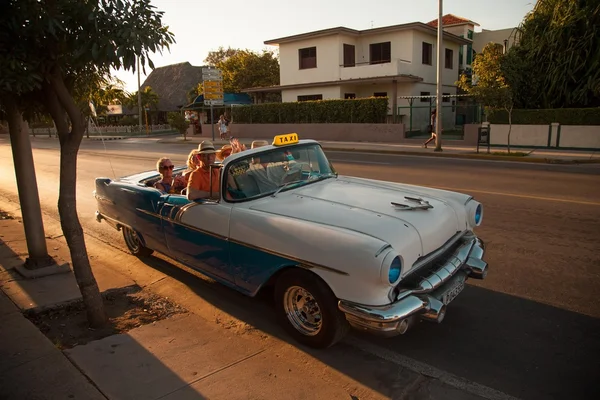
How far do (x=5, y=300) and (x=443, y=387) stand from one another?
4.23 metres

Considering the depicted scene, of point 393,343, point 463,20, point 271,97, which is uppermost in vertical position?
point 463,20

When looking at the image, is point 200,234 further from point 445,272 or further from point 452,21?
point 452,21

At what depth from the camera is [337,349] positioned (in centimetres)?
373

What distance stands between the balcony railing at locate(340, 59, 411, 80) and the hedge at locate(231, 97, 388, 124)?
3.46 metres

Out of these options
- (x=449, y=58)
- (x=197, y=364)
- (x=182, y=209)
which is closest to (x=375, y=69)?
(x=449, y=58)

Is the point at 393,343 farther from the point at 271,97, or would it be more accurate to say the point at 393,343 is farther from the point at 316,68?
the point at 271,97

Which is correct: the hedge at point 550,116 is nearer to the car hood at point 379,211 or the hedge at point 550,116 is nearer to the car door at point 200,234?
the car hood at point 379,211

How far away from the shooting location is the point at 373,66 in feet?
96.6

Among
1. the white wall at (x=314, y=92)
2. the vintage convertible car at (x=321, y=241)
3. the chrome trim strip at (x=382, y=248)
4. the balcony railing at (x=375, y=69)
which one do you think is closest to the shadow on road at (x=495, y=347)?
the vintage convertible car at (x=321, y=241)

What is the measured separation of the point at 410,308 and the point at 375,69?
27.9 meters

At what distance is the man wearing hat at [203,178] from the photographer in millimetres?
4430

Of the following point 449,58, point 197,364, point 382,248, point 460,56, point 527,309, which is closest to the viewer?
point 382,248

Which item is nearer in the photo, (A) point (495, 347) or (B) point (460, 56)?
(A) point (495, 347)

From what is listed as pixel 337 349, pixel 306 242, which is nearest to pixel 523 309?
pixel 337 349
